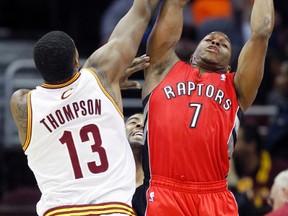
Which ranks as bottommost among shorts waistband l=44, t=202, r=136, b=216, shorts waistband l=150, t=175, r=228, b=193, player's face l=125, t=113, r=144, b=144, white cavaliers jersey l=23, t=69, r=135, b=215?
shorts waistband l=150, t=175, r=228, b=193

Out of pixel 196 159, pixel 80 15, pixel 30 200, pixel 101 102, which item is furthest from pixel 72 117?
pixel 80 15

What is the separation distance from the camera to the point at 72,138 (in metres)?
6.60

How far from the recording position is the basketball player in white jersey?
6586mm

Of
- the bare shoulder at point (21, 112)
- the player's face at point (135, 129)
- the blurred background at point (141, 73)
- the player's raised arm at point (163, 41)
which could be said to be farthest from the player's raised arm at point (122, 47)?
the blurred background at point (141, 73)

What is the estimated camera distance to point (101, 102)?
667 centimetres

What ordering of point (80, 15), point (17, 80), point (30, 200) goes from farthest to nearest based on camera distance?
point (80, 15)
point (17, 80)
point (30, 200)

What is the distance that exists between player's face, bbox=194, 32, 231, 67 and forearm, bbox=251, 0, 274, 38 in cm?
31

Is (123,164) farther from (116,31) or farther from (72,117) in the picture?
(116,31)

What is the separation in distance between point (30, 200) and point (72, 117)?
13.4 ft

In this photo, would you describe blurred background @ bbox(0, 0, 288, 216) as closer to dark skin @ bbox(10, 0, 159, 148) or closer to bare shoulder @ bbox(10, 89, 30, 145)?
dark skin @ bbox(10, 0, 159, 148)

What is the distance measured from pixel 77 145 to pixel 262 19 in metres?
1.84

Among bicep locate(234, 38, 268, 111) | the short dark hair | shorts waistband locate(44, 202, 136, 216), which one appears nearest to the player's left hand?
bicep locate(234, 38, 268, 111)

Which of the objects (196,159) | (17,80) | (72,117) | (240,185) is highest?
(72,117)

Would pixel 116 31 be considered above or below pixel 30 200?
above
